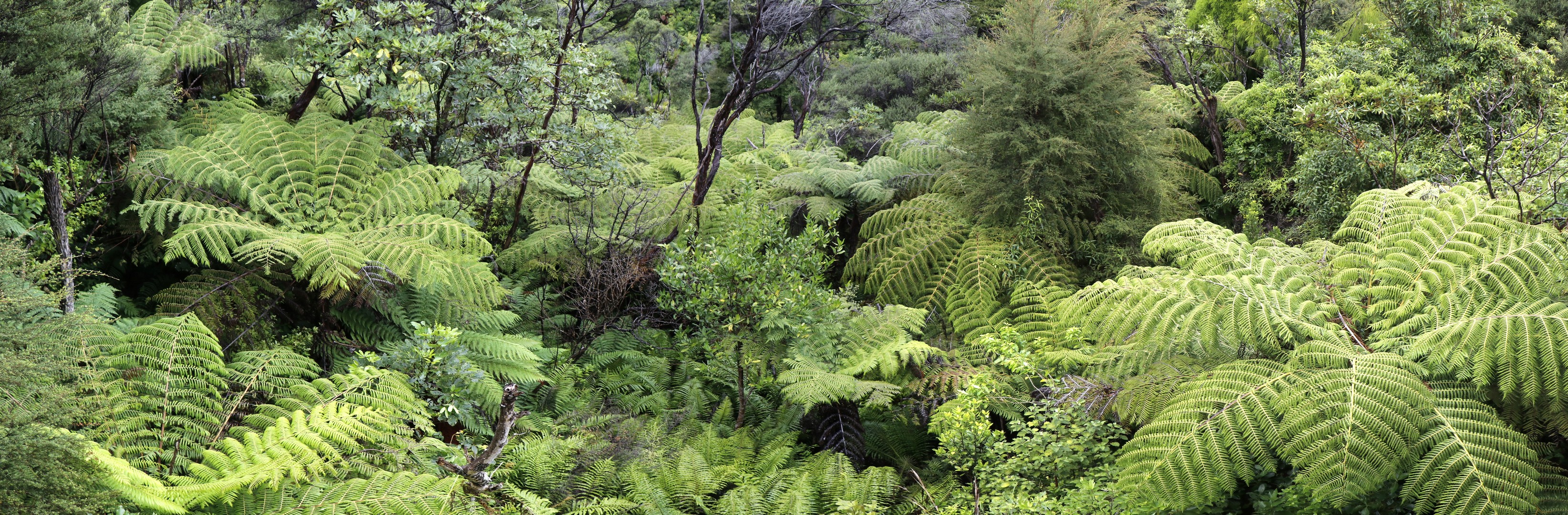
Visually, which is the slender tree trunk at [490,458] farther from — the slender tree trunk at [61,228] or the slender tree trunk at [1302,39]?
the slender tree trunk at [1302,39]

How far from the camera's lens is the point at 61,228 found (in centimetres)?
425

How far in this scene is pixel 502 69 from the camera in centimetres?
589

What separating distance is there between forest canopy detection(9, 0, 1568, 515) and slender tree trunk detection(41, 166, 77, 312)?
32 mm

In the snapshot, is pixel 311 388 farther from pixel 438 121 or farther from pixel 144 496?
pixel 438 121

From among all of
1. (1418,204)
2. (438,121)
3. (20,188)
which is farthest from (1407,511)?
(20,188)

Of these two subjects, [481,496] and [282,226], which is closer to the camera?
[481,496]

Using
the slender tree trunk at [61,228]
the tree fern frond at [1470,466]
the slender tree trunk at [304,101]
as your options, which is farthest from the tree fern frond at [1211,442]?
the slender tree trunk at [304,101]

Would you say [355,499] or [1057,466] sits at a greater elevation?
[355,499]

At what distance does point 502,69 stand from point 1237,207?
6.79 metres

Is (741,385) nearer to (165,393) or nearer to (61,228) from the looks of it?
(165,393)

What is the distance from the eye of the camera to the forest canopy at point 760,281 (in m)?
3.56

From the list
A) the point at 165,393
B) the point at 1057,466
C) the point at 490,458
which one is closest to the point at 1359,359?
the point at 1057,466

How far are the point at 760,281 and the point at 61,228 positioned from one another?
3.54 meters

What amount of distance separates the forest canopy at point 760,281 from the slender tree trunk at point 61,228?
0.03 metres
